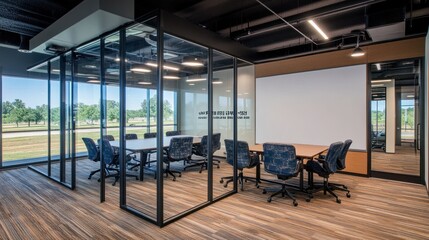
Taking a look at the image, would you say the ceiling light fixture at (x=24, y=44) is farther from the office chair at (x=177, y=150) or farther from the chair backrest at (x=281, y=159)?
the chair backrest at (x=281, y=159)

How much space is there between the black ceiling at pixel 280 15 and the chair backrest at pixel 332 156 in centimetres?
196

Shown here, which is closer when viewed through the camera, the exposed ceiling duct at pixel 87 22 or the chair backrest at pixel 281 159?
the exposed ceiling duct at pixel 87 22

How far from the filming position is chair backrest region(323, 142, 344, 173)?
3.70 m

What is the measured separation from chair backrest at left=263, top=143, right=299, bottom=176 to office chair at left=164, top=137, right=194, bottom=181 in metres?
2.04

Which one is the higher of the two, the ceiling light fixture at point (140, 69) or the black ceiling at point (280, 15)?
the black ceiling at point (280, 15)

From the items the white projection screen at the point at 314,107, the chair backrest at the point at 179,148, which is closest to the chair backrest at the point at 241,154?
the chair backrest at the point at 179,148

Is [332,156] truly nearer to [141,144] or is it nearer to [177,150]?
[177,150]

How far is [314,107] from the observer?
5.87 m

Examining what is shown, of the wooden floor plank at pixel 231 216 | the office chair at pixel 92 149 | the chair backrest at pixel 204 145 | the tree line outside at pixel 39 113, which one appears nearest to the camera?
the wooden floor plank at pixel 231 216

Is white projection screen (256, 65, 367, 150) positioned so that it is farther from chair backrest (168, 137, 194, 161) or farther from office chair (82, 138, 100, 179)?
office chair (82, 138, 100, 179)

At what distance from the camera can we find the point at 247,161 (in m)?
Answer: 4.24

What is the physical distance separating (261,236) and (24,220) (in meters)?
3.08

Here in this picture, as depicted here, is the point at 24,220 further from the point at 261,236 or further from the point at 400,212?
the point at 400,212

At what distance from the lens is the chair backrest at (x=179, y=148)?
16.6 ft
